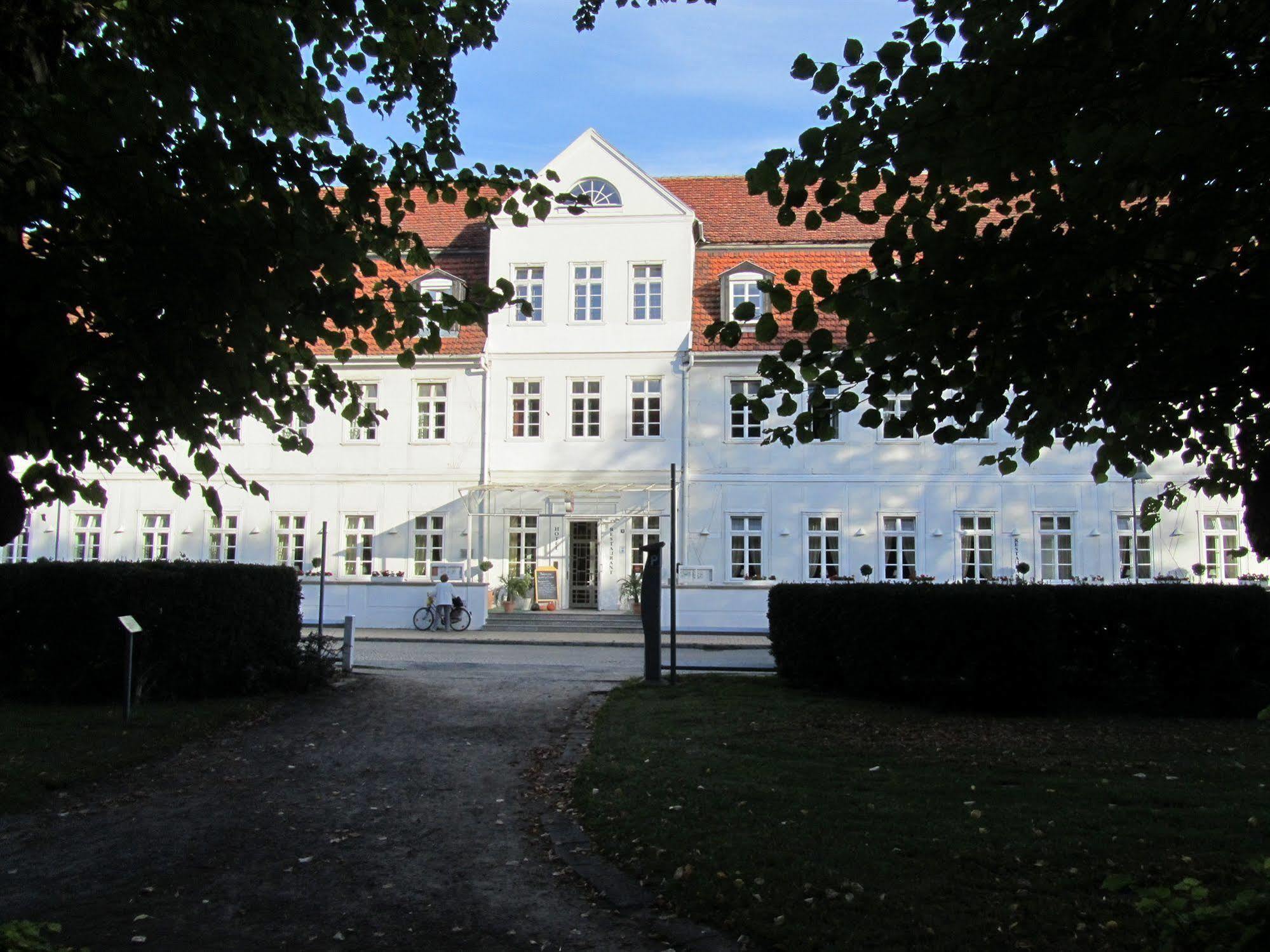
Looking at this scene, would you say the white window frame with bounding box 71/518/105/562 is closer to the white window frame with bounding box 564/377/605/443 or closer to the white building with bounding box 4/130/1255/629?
the white building with bounding box 4/130/1255/629

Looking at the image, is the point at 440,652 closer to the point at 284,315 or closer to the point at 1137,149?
the point at 284,315

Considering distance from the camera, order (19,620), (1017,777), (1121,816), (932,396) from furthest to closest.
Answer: (19,620) → (1017,777) → (1121,816) → (932,396)

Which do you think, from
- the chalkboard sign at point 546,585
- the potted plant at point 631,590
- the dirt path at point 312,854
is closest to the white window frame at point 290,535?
the chalkboard sign at point 546,585

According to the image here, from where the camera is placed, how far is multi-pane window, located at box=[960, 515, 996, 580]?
94.8 ft

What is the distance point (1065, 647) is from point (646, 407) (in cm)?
1939

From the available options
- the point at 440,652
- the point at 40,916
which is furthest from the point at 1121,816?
the point at 440,652

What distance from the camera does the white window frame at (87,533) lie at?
30.7 metres

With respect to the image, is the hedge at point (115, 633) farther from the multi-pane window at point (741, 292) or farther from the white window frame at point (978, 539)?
the white window frame at point (978, 539)

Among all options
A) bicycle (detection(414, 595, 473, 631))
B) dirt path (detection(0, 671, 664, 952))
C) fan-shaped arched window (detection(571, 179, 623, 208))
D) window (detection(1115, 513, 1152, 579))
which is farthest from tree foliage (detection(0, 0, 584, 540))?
window (detection(1115, 513, 1152, 579))

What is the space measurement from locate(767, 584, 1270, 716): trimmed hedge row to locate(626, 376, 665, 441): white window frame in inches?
Answer: 724

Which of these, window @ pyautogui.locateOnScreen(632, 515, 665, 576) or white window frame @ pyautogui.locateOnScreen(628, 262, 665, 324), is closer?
window @ pyautogui.locateOnScreen(632, 515, 665, 576)

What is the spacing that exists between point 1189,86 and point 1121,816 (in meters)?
4.26

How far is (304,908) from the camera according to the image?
532cm

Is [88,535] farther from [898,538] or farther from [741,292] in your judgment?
[898,538]
